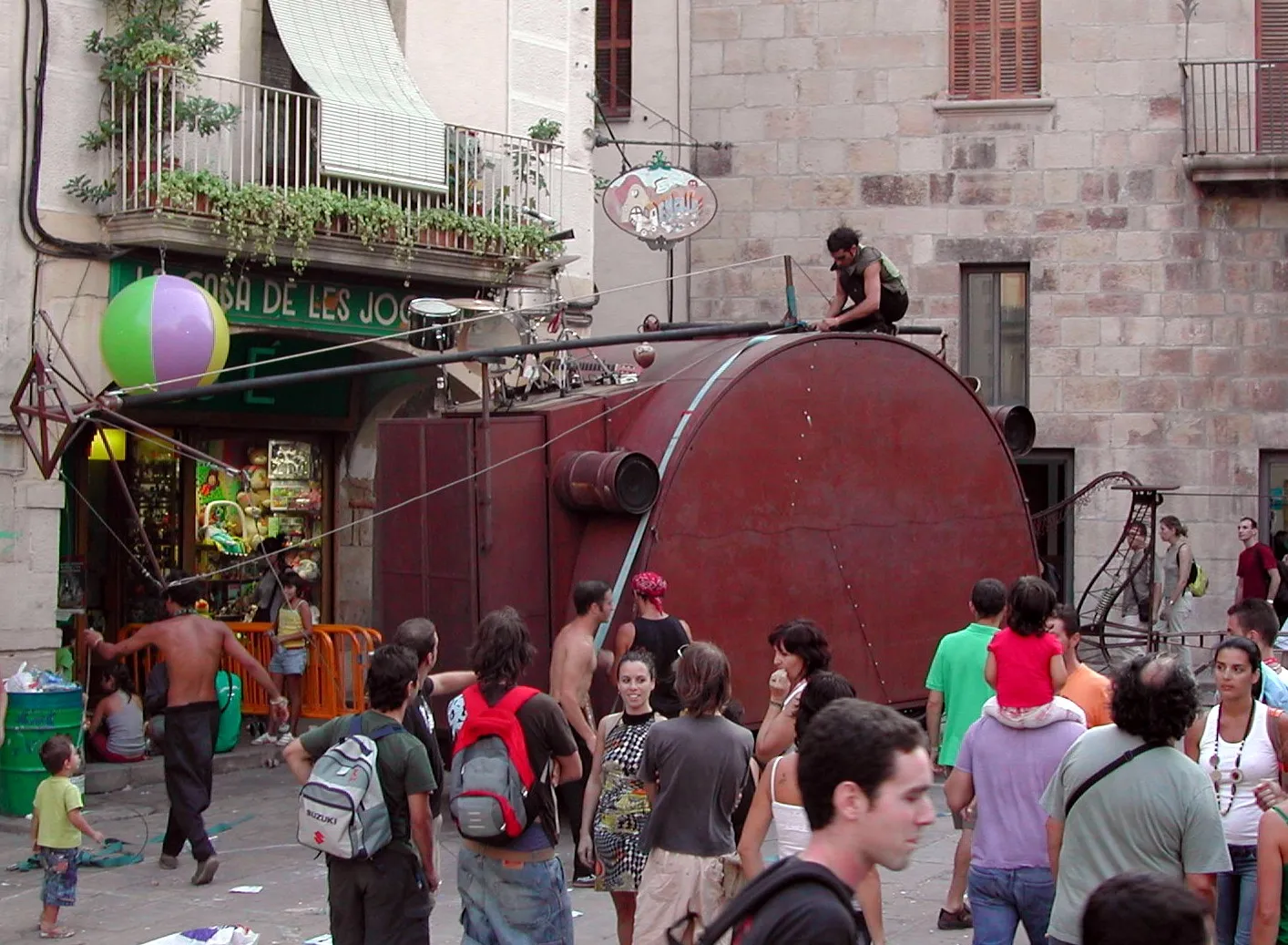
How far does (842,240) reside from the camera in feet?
37.4

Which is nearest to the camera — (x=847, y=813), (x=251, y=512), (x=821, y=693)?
(x=847, y=813)

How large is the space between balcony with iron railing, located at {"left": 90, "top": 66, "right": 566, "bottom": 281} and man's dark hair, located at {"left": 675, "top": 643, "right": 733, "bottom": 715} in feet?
23.7

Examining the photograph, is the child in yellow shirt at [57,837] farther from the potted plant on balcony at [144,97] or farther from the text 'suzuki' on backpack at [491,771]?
the potted plant on balcony at [144,97]

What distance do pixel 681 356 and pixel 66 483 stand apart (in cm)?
519

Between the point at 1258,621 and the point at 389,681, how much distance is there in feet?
11.2

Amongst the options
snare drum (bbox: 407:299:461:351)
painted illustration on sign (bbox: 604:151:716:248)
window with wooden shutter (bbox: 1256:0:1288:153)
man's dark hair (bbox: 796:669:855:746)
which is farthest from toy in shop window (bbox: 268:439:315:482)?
window with wooden shutter (bbox: 1256:0:1288:153)

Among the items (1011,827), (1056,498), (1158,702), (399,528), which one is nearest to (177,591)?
(399,528)

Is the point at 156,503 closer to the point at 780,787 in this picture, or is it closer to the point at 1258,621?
the point at 780,787

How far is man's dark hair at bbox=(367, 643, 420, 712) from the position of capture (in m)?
6.21

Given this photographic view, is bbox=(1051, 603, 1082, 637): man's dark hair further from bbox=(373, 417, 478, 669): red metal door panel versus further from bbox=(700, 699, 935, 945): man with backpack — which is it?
bbox=(700, 699, 935, 945): man with backpack

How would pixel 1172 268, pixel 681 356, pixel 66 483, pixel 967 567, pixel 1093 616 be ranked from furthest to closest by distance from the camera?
pixel 1172 268 < pixel 1093 616 < pixel 66 483 < pixel 967 567 < pixel 681 356

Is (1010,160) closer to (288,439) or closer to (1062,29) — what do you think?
(1062,29)

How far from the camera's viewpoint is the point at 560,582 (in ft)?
35.7

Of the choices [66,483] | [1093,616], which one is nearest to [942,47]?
[1093,616]
